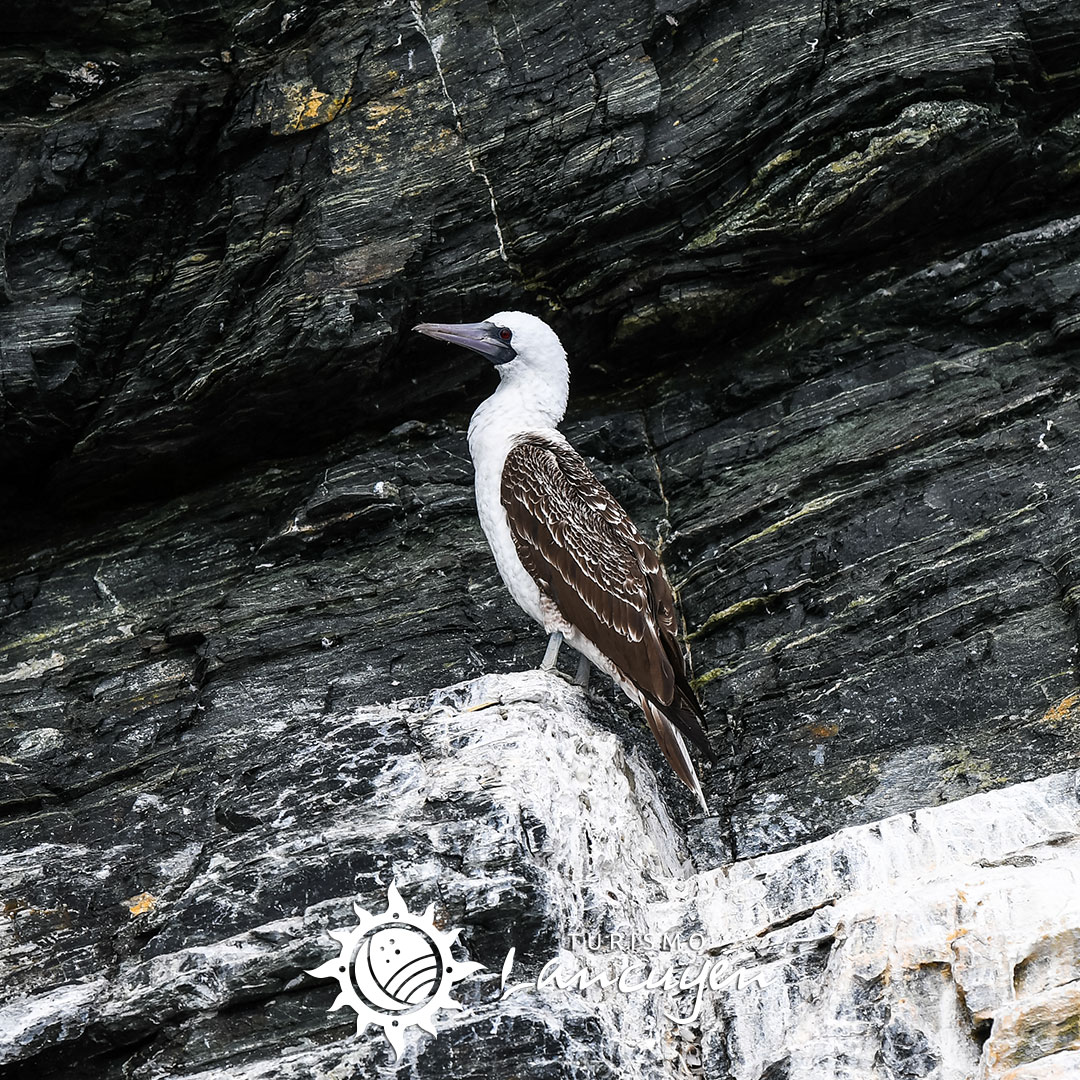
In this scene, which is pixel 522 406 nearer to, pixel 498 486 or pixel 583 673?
pixel 498 486

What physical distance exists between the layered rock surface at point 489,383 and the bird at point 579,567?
424 mm

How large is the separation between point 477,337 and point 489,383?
4.79 feet

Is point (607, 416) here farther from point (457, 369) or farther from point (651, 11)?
point (651, 11)

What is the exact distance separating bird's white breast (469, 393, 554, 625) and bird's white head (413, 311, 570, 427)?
0.17m

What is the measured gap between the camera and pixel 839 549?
8922mm

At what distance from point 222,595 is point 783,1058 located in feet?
19.2

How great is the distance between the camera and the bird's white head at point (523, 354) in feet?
29.6

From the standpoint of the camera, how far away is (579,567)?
8047mm

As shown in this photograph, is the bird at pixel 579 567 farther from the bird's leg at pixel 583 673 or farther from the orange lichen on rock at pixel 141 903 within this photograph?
the orange lichen on rock at pixel 141 903

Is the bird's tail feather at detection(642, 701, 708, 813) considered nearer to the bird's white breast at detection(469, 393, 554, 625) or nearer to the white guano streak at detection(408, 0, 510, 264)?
the bird's white breast at detection(469, 393, 554, 625)

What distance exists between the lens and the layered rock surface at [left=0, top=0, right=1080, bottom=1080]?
7.76 m

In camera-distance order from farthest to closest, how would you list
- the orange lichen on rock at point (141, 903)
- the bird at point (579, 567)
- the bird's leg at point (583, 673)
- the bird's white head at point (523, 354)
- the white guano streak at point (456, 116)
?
1. the white guano streak at point (456, 116)
2. the bird's white head at point (523, 354)
3. the bird's leg at point (583, 673)
4. the bird at point (579, 567)
5. the orange lichen on rock at point (141, 903)

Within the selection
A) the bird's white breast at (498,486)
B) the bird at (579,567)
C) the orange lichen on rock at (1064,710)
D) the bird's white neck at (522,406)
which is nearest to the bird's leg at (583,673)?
the bird at (579,567)

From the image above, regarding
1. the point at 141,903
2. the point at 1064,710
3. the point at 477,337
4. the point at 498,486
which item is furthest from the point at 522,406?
A: the point at 141,903
